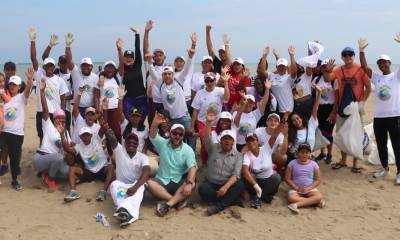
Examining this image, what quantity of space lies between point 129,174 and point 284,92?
3.28m

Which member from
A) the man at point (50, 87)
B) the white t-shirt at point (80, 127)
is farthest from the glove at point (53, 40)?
the white t-shirt at point (80, 127)

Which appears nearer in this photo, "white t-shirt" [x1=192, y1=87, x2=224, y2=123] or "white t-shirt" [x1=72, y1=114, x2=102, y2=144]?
"white t-shirt" [x1=72, y1=114, x2=102, y2=144]

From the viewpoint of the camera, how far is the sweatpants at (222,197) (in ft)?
21.9

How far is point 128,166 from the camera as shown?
271 inches

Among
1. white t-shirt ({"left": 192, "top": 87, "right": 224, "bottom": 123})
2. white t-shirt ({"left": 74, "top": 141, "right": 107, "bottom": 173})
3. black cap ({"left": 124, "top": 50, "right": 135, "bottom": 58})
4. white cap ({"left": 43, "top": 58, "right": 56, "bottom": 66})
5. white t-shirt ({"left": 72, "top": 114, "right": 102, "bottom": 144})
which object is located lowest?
white t-shirt ({"left": 74, "top": 141, "right": 107, "bottom": 173})

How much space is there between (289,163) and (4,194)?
500 cm

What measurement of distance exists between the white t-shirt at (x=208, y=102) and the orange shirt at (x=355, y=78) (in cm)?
→ 233

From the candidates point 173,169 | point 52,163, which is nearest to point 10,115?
point 52,163

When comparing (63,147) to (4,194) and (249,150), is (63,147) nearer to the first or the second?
(4,194)

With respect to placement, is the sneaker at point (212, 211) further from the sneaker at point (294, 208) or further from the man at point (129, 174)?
A: the sneaker at point (294, 208)

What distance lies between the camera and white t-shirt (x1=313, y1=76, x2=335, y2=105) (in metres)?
8.22

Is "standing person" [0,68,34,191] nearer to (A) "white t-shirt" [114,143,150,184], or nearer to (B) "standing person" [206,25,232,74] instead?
(A) "white t-shirt" [114,143,150,184]

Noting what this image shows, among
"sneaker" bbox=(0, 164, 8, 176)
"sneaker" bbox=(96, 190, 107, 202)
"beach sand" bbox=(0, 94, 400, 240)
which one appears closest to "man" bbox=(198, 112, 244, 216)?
"beach sand" bbox=(0, 94, 400, 240)

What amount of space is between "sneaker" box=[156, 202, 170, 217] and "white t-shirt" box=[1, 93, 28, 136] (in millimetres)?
2984
